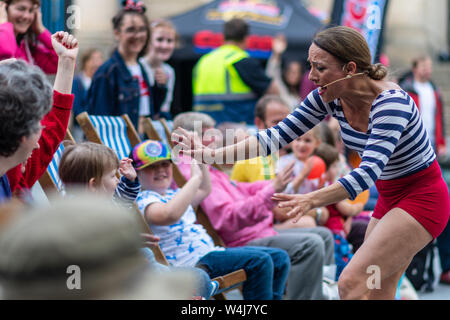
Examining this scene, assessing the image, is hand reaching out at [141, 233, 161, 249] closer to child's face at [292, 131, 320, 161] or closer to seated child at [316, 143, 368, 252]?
child's face at [292, 131, 320, 161]

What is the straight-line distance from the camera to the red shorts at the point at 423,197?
282 cm

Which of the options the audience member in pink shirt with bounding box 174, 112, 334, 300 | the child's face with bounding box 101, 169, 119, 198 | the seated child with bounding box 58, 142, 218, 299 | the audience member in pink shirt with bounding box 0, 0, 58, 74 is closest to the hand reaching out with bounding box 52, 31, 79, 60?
the seated child with bounding box 58, 142, 218, 299

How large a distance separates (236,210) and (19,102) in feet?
6.96

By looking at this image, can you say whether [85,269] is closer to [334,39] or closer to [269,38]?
[334,39]

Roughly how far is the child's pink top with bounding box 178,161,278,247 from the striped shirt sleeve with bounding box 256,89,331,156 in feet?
2.47

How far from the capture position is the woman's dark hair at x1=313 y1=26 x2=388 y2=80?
2846 millimetres

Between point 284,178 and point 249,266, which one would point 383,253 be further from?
point 249,266

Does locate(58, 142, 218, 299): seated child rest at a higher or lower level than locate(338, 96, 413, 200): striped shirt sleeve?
lower

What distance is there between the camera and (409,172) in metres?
2.87

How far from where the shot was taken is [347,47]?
2848 millimetres

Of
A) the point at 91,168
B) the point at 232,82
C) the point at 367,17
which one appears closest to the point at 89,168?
the point at 91,168

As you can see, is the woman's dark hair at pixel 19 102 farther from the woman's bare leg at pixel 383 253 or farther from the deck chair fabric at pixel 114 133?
the deck chair fabric at pixel 114 133

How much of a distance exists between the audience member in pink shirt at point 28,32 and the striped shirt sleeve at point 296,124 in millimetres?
1464
